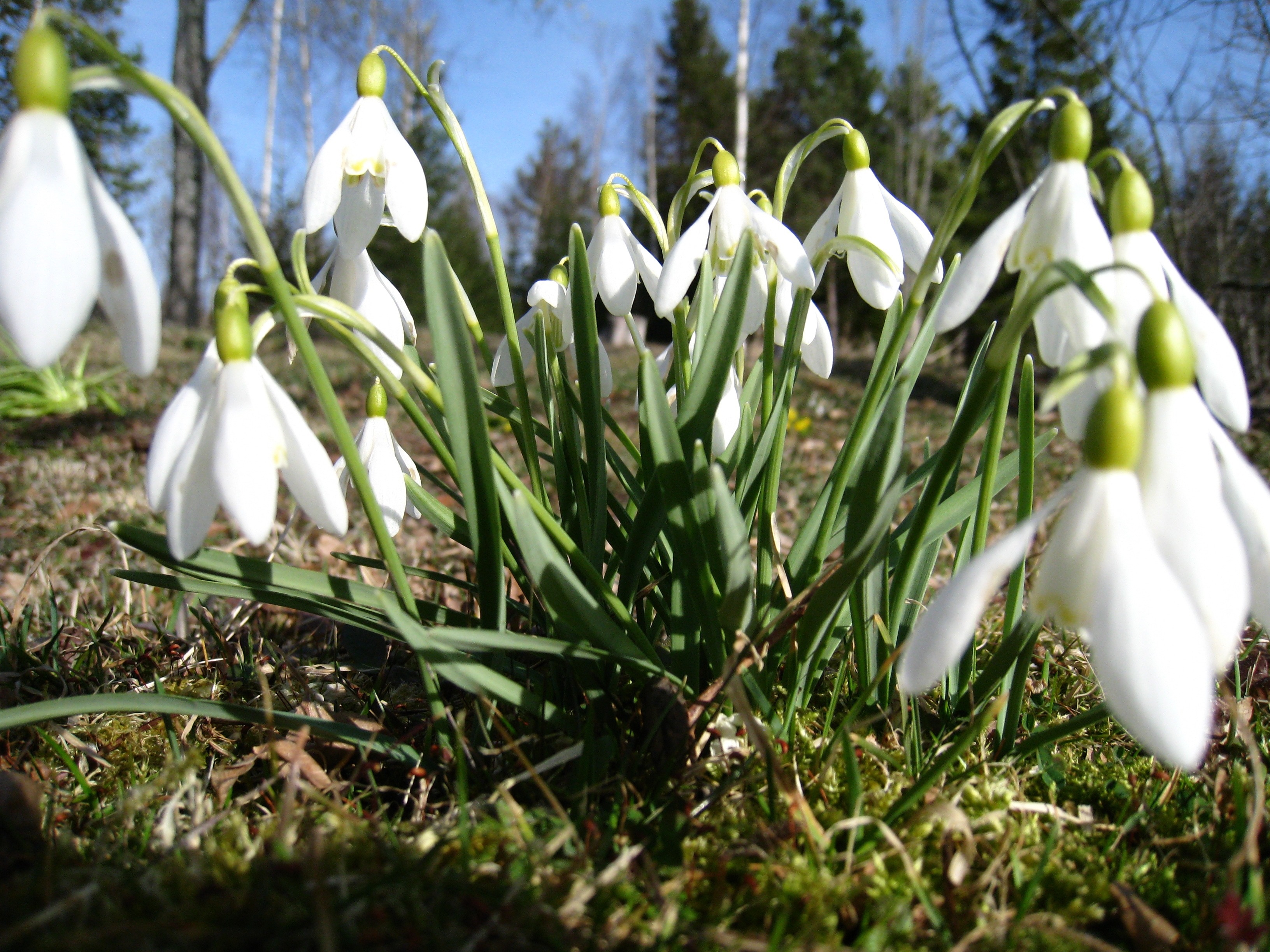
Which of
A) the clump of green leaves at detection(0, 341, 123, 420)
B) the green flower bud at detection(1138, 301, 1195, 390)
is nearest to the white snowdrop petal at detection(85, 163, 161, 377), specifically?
the green flower bud at detection(1138, 301, 1195, 390)

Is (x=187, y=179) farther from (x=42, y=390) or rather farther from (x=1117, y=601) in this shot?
(x=1117, y=601)

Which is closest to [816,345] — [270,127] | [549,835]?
[549,835]

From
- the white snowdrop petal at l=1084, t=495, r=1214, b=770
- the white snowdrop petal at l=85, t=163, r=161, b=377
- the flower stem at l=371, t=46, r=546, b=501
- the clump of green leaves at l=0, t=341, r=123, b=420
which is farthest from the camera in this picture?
the clump of green leaves at l=0, t=341, r=123, b=420

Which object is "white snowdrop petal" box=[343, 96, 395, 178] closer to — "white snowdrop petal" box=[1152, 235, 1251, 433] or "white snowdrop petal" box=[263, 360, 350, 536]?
"white snowdrop petal" box=[263, 360, 350, 536]

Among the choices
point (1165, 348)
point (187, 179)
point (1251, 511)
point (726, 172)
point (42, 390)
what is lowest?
point (42, 390)

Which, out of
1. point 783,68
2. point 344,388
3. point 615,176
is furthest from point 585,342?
point 783,68

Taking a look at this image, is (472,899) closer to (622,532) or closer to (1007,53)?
(622,532)
